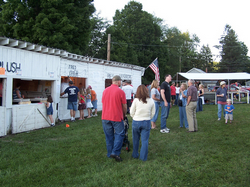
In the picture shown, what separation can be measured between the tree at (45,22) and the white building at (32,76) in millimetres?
7147

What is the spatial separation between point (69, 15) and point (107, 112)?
57.4ft

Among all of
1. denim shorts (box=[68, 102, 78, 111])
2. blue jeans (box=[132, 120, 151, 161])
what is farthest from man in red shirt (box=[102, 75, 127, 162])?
denim shorts (box=[68, 102, 78, 111])

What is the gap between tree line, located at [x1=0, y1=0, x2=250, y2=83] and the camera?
18.4 m

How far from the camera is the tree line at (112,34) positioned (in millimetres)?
18406

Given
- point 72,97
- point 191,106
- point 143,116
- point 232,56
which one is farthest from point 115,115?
point 232,56

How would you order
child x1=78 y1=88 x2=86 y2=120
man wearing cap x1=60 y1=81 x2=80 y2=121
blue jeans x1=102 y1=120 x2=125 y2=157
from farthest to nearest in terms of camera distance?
child x1=78 y1=88 x2=86 y2=120, man wearing cap x1=60 y1=81 x2=80 y2=121, blue jeans x1=102 y1=120 x2=125 y2=157

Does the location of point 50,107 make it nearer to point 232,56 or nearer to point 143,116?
point 143,116

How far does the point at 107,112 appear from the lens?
4.67m

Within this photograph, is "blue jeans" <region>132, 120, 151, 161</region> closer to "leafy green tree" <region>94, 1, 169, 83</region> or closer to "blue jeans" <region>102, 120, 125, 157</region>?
"blue jeans" <region>102, 120, 125, 157</region>

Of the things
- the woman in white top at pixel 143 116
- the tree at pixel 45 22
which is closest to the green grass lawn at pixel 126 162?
the woman in white top at pixel 143 116

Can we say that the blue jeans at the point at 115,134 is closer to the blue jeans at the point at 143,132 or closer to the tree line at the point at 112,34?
the blue jeans at the point at 143,132

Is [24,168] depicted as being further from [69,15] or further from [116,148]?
[69,15]

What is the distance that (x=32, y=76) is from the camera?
8562 mm

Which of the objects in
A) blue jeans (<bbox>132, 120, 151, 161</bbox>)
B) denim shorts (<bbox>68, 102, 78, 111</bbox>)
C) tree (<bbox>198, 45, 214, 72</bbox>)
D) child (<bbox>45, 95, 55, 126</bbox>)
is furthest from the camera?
tree (<bbox>198, 45, 214, 72</bbox>)
